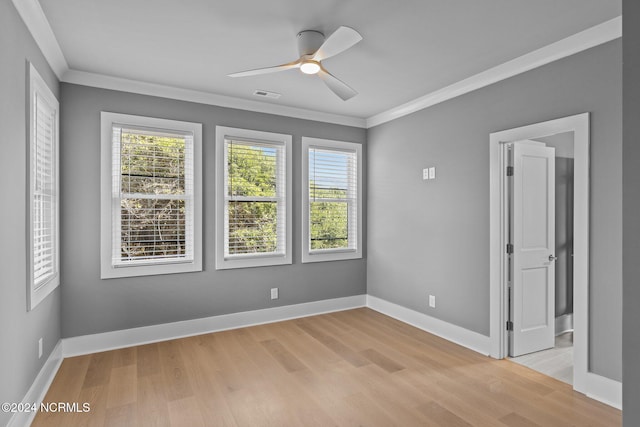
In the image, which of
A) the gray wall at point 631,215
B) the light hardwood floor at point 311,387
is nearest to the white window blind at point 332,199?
the light hardwood floor at point 311,387

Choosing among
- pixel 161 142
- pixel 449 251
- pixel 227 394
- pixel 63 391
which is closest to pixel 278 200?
pixel 161 142

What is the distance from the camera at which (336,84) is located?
2914 mm

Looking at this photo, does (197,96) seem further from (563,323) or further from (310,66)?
(563,323)

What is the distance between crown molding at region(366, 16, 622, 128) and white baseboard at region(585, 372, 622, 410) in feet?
7.73

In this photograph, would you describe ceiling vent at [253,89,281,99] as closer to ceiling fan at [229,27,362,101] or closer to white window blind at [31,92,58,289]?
ceiling fan at [229,27,362,101]

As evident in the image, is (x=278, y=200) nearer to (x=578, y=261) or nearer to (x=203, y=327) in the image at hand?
(x=203, y=327)

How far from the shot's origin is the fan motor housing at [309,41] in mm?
2566

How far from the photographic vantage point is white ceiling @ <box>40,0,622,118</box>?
229 cm

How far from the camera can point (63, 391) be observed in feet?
8.82

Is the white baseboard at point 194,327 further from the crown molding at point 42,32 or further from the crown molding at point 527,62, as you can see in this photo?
the crown molding at point 527,62

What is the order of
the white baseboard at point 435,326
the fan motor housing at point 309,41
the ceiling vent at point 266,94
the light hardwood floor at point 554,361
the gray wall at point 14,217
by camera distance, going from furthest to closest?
1. the ceiling vent at point 266,94
2. the white baseboard at point 435,326
3. the light hardwood floor at point 554,361
4. the fan motor housing at point 309,41
5. the gray wall at point 14,217

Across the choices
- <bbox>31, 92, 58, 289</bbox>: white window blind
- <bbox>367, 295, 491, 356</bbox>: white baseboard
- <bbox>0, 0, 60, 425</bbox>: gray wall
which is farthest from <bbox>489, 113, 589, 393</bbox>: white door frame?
<bbox>31, 92, 58, 289</bbox>: white window blind

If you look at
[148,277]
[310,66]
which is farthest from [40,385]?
[310,66]

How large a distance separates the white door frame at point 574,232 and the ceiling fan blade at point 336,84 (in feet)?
4.70
